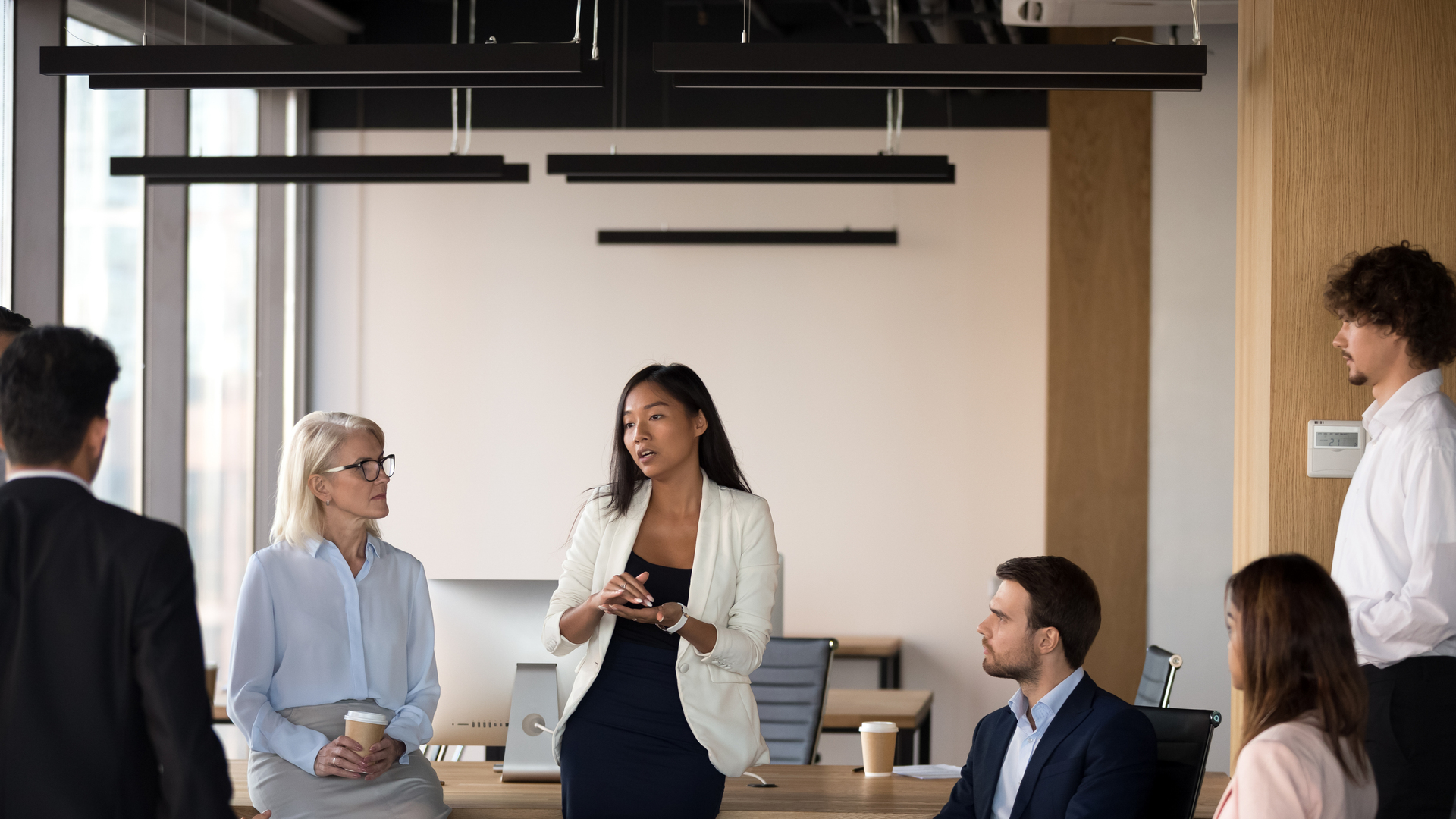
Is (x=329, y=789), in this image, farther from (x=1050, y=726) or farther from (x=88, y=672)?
(x=1050, y=726)

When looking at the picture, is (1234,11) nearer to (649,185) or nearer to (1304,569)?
(649,185)

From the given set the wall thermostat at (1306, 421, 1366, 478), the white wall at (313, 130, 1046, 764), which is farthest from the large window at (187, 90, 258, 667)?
the wall thermostat at (1306, 421, 1366, 478)

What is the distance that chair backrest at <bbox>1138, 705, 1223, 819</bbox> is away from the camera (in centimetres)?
247

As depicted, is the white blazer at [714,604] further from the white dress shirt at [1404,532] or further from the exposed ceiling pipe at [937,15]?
the exposed ceiling pipe at [937,15]

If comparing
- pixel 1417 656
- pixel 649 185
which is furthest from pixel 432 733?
pixel 649 185

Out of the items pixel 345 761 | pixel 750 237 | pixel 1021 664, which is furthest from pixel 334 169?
pixel 1021 664

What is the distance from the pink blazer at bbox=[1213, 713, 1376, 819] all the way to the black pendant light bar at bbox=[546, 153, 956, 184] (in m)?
3.56

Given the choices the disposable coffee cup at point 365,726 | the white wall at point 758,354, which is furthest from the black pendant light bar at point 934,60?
the white wall at point 758,354

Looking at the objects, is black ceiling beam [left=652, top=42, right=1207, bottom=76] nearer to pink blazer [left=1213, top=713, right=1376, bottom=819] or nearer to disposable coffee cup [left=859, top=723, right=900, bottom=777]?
disposable coffee cup [left=859, top=723, right=900, bottom=777]

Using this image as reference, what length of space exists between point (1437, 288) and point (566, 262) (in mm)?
4751

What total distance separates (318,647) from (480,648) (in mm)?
481

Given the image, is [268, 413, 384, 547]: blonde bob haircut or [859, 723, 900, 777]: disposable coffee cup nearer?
[268, 413, 384, 547]: blonde bob haircut

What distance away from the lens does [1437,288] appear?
2.91 m

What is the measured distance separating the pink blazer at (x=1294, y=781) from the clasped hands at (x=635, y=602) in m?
1.12
